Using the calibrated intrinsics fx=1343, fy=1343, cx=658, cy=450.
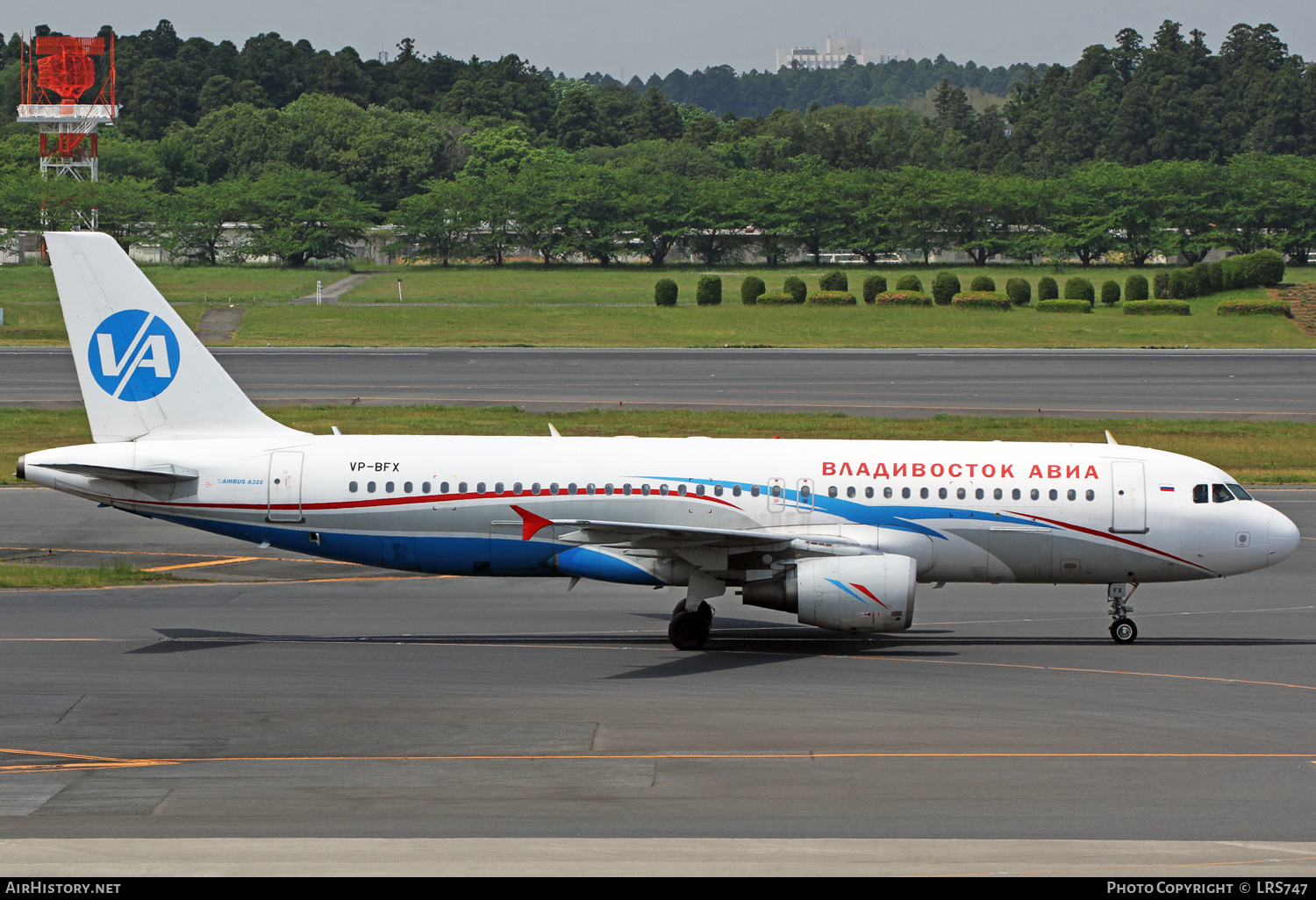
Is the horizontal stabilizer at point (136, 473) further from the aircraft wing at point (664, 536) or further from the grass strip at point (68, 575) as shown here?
the aircraft wing at point (664, 536)

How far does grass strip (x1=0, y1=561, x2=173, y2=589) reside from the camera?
3169cm

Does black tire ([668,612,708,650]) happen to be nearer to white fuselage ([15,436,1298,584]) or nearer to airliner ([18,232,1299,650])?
airliner ([18,232,1299,650])

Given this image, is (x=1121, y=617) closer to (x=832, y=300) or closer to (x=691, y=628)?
(x=691, y=628)

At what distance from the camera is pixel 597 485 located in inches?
1077

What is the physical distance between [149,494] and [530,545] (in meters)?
7.87

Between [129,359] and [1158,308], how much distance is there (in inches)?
3569

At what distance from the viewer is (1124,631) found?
1079 inches

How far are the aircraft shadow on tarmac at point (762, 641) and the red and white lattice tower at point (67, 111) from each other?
5089 inches

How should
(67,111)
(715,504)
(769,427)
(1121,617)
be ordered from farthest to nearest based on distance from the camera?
(67,111) → (769,427) → (1121,617) → (715,504)

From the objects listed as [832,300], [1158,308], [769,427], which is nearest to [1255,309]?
[1158,308]

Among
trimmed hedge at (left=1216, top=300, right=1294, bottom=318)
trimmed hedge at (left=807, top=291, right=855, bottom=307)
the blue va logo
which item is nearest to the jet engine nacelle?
the blue va logo

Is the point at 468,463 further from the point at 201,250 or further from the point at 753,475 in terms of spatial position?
the point at 201,250

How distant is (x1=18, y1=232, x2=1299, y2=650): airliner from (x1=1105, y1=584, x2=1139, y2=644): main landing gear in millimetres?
40

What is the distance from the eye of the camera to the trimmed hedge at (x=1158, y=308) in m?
103
